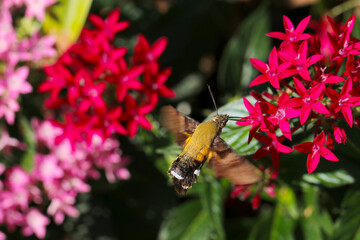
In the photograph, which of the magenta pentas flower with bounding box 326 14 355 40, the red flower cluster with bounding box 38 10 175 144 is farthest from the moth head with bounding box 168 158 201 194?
the magenta pentas flower with bounding box 326 14 355 40

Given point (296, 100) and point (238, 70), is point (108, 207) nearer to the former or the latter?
point (238, 70)

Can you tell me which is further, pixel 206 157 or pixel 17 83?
pixel 17 83

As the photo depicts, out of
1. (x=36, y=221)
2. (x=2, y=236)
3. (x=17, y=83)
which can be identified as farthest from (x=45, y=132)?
(x=2, y=236)

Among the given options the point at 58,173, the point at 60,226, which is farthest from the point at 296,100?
the point at 60,226

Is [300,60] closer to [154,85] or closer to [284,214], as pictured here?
[154,85]

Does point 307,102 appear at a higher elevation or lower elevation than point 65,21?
lower

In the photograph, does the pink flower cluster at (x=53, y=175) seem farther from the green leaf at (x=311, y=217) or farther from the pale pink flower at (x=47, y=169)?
the green leaf at (x=311, y=217)

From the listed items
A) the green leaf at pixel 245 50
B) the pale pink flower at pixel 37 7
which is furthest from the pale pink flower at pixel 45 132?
the green leaf at pixel 245 50

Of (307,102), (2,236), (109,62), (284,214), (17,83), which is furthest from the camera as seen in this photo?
(2,236)
